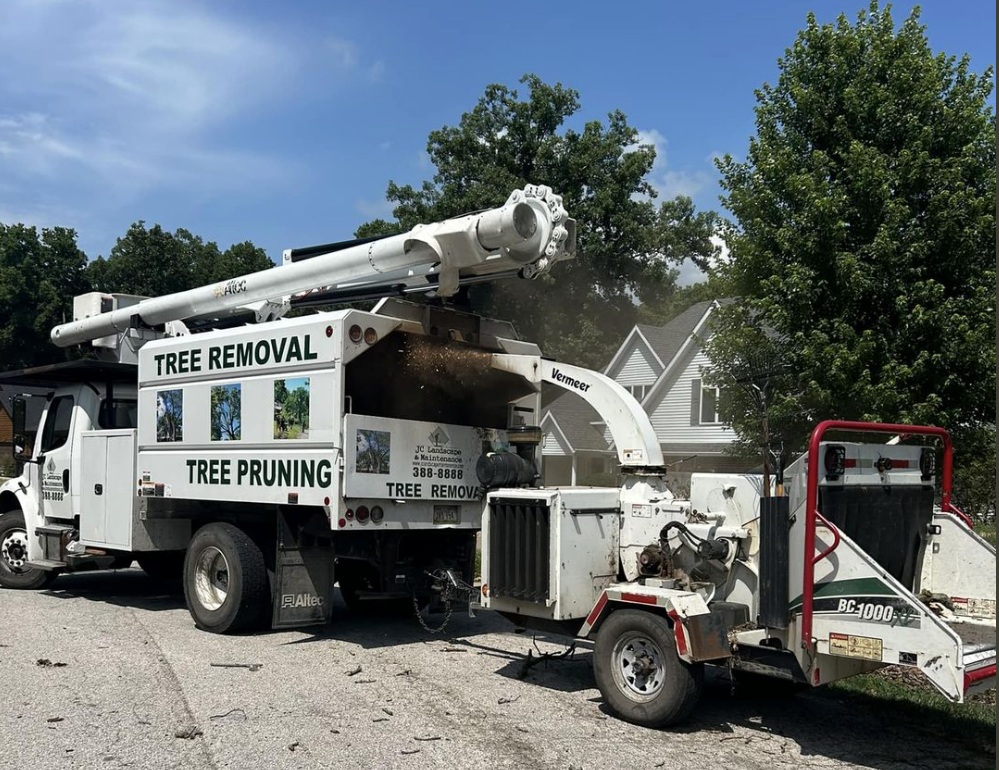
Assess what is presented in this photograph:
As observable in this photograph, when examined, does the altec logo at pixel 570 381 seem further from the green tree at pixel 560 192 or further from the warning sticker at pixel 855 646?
the green tree at pixel 560 192

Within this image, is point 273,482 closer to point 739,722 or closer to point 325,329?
point 325,329

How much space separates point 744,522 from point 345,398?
11.7ft

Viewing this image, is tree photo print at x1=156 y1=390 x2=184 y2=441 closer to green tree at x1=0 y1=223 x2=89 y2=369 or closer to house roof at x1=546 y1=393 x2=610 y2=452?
house roof at x1=546 y1=393 x2=610 y2=452

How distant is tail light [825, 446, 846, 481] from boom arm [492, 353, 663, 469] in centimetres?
159

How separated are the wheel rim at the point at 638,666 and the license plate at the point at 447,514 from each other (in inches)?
107

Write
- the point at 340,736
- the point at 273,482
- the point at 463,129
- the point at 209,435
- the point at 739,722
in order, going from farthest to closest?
the point at 463,129 → the point at 209,435 → the point at 273,482 → the point at 739,722 → the point at 340,736

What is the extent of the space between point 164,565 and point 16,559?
1815 mm

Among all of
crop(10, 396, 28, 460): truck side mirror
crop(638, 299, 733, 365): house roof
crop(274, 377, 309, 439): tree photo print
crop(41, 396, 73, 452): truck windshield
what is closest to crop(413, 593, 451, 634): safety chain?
crop(274, 377, 309, 439): tree photo print

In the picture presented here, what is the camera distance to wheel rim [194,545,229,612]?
9.41 meters

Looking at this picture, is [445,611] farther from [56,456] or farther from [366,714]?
[56,456]

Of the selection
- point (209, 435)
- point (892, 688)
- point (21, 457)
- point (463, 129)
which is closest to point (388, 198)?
point (463, 129)

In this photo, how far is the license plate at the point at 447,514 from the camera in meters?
8.88

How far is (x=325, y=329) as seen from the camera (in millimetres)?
8156

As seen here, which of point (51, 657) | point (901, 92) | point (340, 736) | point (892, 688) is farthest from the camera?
point (901, 92)
